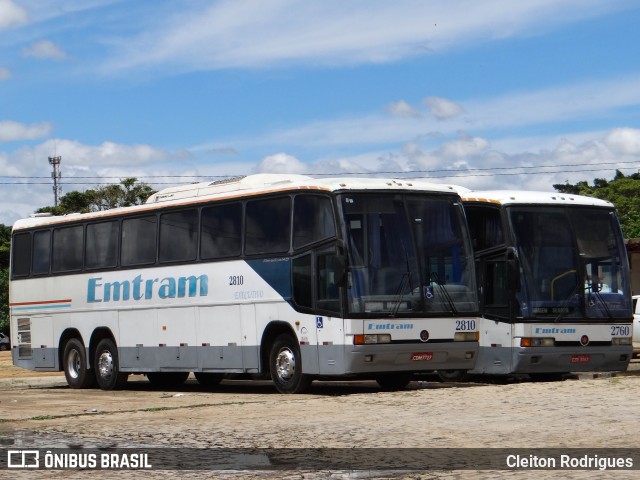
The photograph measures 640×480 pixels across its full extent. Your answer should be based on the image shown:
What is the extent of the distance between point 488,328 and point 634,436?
9.93m

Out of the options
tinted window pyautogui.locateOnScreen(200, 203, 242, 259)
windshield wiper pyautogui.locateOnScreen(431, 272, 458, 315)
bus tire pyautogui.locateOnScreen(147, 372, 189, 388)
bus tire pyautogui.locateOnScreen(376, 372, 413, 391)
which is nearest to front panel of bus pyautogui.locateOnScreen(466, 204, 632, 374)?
bus tire pyautogui.locateOnScreen(376, 372, 413, 391)

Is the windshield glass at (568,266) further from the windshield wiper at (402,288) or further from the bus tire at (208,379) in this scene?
the bus tire at (208,379)

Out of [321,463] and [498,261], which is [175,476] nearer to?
[321,463]

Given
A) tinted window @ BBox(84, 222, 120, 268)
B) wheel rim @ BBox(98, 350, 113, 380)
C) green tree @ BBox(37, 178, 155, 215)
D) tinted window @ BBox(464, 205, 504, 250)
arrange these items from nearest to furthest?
1. tinted window @ BBox(464, 205, 504, 250)
2. tinted window @ BBox(84, 222, 120, 268)
3. wheel rim @ BBox(98, 350, 113, 380)
4. green tree @ BBox(37, 178, 155, 215)

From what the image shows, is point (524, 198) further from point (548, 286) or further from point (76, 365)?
point (76, 365)

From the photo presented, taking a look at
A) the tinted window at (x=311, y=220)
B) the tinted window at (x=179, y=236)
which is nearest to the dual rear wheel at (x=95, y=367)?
the tinted window at (x=179, y=236)

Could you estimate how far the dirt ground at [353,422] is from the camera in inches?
472

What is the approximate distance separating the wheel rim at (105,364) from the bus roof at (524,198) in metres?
7.87

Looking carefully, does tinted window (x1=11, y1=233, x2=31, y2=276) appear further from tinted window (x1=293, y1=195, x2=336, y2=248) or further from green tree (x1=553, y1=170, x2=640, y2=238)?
green tree (x1=553, y1=170, x2=640, y2=238)

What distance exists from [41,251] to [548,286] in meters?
11.4

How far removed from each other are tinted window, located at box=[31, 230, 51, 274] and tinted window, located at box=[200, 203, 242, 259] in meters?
5.79

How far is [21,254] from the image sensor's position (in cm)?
Result: 2809

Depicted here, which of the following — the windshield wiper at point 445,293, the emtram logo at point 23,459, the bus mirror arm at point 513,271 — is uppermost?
the bus mirror arm at point 513,271

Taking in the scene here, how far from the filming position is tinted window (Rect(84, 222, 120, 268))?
25125 mm
